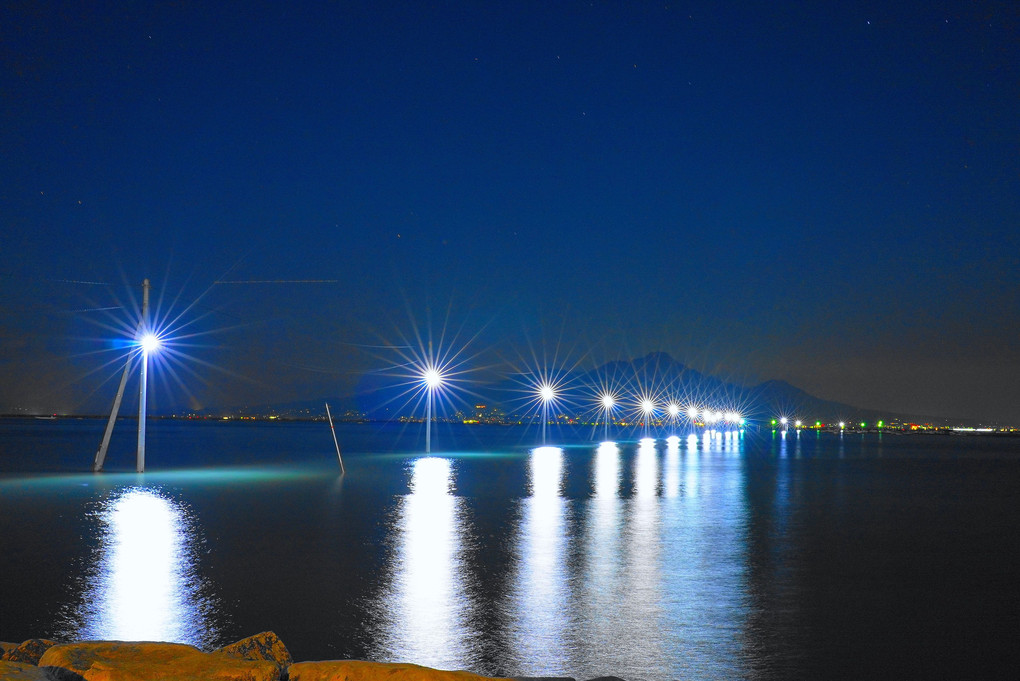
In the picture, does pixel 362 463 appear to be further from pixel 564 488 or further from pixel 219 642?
pixel 219 642

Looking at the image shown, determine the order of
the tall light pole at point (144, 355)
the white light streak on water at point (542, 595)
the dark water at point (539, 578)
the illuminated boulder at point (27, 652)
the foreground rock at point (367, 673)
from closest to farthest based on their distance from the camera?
the foreground rock at point (367, 673) < the illuminated boulder at point (27, 652) < the white light streak on water at point (542, 595) < the dark water at point (539, 578) < the tall light pole at point (144, 355)

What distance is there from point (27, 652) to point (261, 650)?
1.86 m

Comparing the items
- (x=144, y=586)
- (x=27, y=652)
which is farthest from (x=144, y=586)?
(x=27, y=652)

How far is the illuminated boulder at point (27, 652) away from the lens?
6.54 metres

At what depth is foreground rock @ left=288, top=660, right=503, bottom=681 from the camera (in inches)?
229

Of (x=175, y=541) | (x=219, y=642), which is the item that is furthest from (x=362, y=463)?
(x=219, y=642)

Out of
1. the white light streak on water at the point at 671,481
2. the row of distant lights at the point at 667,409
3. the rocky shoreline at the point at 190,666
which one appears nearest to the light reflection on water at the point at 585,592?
the rocky shoreline at the point at 190,666

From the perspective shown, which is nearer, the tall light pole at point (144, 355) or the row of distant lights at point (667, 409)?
the tall light pole at point (144, 355)

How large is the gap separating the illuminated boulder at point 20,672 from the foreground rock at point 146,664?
96 mm

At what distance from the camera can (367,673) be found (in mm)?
5891

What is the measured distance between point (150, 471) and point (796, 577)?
2886 centimetres

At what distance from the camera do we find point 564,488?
26969mm

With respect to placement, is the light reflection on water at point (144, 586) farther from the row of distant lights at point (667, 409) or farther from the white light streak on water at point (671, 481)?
the row of distant lights at point (667, 409)

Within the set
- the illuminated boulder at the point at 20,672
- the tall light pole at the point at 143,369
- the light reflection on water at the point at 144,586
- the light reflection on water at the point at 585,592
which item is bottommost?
the light reflection on water at the point at 144,586
